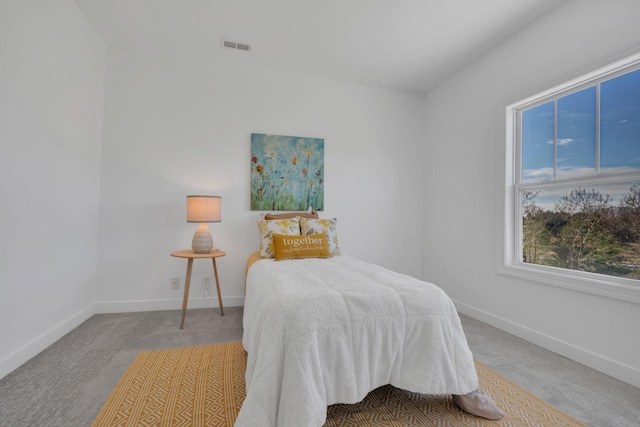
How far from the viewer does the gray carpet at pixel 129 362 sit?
4.91ft

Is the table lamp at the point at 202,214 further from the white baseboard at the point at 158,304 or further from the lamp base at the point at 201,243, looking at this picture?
the white baseboard at the point at 158,304

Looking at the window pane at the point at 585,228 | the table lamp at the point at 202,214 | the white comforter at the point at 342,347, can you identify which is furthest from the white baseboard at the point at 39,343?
the window pane at the point at 585,228

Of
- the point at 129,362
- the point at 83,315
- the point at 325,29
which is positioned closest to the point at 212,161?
the point at 325,29

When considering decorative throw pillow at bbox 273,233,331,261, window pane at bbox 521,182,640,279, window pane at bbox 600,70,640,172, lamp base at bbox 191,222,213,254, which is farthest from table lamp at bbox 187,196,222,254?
window pane at bbox 600,70,640,172

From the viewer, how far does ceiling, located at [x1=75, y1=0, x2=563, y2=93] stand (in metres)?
2.37

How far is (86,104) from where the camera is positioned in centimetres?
268

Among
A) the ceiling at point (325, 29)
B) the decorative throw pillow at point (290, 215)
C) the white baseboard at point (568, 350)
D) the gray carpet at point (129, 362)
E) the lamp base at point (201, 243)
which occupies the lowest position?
the gray carpet at point (129, 362)

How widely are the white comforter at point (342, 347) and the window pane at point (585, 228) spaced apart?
1.48 meters

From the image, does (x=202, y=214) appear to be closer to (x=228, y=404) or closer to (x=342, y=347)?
(x=228, y=404)

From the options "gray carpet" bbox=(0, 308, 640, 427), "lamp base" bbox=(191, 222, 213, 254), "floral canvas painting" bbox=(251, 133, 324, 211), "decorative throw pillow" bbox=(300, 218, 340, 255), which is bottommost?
"gray carpet" bbox=(0, 308, 640, 427)

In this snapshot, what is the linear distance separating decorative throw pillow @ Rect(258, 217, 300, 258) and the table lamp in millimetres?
468

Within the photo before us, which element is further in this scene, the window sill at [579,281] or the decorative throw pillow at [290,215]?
the decorative throw pillow at [290,215]

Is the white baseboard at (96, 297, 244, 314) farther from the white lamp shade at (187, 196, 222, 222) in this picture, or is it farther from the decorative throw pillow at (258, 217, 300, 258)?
the white lamp shade at (187, 196, 222, 222)

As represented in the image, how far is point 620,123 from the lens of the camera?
2.05m
